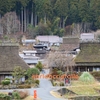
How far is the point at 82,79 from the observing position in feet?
121

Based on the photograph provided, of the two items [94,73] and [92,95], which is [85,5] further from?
[92,95]

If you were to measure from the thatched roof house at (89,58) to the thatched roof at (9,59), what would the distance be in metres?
6.30

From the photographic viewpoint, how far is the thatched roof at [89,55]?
1671 inches

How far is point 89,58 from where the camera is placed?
1678 inches

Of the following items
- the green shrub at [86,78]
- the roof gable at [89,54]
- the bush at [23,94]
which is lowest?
the bush at [23,94]

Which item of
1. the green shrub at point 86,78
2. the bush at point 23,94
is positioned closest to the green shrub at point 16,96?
the bush at point 23,94

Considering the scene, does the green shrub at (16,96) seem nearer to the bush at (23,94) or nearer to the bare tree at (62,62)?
the bush at (23,94)

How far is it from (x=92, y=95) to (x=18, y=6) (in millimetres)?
51971

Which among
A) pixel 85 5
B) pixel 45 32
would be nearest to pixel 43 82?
pixel 45 32

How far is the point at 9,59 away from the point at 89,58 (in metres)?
8.16

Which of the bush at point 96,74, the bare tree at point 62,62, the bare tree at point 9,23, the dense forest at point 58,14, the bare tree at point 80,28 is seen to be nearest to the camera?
the bush at point 96,74

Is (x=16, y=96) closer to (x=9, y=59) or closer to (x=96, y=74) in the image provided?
(x=9, y=59)

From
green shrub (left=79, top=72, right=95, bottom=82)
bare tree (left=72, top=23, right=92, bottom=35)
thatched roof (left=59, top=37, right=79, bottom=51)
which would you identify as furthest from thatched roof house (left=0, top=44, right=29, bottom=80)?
bare tree (left=72, top=23, right=92, bottom=35)

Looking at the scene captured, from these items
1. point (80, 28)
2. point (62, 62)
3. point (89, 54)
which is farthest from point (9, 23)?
point (62, 62)
